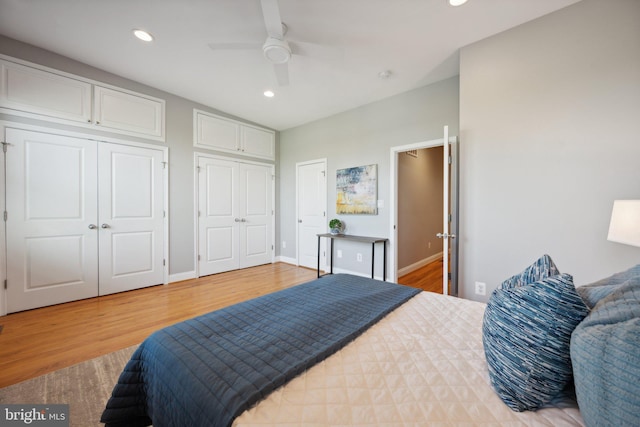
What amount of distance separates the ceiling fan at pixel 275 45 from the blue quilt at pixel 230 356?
2.03 m

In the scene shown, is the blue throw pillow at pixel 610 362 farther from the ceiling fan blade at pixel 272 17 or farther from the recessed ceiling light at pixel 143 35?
the recessed ceiling light at pixel 143 35

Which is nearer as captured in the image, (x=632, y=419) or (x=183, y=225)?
(x=632, y=419)

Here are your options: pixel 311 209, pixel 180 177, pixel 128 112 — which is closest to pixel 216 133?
pixel 180 177

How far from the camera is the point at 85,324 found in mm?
2400

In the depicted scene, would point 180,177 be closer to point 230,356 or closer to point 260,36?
point 260,36

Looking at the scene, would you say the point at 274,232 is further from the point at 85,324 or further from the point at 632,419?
the point at 632,419

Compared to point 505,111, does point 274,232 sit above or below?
below

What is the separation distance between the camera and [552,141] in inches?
79.7

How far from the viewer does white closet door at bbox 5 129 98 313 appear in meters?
2.59

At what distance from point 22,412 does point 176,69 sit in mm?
3312

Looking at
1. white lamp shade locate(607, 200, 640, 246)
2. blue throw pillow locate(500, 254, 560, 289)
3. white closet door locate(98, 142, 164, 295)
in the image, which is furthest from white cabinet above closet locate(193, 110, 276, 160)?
white lamp shade locate(607, 200, 640, 246)

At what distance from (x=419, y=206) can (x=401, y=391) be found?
4.35 meters

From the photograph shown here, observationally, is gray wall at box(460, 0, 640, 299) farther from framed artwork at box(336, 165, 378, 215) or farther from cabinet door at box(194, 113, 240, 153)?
cabinet door at box(194, 113, 240, 153)

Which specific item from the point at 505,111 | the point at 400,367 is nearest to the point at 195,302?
the point at 400,367
